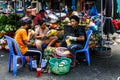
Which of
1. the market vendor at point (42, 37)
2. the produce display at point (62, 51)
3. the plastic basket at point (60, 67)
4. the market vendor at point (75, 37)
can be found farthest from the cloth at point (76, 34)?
the market vendor at point (42, 37)

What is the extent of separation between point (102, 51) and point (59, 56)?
1.67 m

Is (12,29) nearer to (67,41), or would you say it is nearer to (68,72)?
(67,41)

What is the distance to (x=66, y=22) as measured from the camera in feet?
27.4

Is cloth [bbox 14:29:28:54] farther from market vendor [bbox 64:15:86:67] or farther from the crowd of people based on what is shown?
market vendor [bbox 64:15:86:67]

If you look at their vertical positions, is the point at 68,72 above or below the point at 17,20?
below

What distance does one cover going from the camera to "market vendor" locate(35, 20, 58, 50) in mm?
7169

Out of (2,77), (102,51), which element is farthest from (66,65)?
(102,51)

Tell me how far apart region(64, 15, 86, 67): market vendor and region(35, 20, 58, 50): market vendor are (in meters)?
0.74

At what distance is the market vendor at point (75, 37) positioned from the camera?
6.61m

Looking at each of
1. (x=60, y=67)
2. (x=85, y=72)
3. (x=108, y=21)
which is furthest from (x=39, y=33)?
(x=108, y=21)

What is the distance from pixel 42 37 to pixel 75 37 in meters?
1.04

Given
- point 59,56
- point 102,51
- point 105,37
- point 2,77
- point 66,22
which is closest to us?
point 2,77

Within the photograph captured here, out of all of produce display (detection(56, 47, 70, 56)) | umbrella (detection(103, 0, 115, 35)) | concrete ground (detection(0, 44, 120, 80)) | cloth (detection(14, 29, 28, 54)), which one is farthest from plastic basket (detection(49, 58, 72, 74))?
umbrella (detection(103, 0, 115, 35))

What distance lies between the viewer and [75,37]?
6.73 metres
